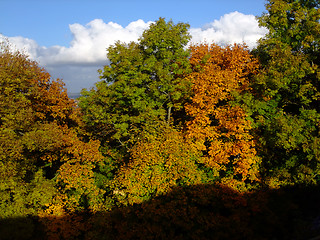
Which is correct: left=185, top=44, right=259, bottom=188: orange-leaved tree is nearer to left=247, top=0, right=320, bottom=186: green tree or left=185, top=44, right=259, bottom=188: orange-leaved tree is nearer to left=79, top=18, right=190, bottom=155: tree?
left=247, top=0, right=320, bottom=186: green tree

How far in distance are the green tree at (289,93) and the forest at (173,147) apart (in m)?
0.12

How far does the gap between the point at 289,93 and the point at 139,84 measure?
1489 centimetres

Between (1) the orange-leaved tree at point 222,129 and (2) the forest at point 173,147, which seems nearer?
(2) the forest at point 173,147

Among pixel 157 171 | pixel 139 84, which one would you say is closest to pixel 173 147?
pixel 157 171

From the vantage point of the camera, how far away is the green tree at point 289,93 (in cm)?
1817

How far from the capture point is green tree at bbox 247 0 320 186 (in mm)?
18172

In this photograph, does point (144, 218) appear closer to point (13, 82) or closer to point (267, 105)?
point (13, 82)

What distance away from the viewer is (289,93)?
2469cm

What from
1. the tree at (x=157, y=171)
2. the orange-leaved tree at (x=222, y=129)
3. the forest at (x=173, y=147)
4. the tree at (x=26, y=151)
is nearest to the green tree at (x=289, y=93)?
the forest at (x=173, y=147)

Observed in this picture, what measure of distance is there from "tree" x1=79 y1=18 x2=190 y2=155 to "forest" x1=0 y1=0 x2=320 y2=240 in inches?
5.0

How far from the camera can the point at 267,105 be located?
23.8 m

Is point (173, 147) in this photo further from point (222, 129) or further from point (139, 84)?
point (139, 84)

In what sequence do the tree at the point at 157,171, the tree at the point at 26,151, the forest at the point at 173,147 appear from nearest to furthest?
the forest at the point at 173,147 → the tree at the point at 26,151 → the tree at the point at 157,171

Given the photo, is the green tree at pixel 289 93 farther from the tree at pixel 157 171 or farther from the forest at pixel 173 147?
the tree at pixel 157 171
